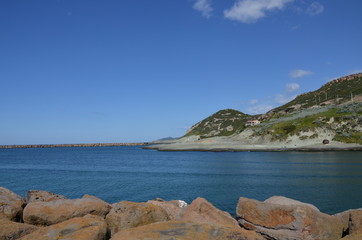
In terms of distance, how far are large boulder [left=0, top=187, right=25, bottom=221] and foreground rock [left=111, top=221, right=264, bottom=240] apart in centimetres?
684

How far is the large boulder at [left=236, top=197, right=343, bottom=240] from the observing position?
36.6 ft

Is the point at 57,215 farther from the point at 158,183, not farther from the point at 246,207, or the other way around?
the point at 158,183

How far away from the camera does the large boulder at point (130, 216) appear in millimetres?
11617

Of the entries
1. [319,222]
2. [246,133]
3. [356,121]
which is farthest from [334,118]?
→ [319,222]

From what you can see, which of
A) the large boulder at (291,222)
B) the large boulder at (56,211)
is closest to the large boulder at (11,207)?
the large boulder at (56,211)

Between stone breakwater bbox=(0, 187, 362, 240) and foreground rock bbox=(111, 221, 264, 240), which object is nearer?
foreground rock bbox=(111, 221, 264, 240)

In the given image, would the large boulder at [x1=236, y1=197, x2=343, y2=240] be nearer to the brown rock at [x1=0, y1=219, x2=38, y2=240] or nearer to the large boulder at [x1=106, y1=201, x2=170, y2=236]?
the large boulder at [x1=106, y1=201, x2=170, y2=236]

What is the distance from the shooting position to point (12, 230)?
10477mm

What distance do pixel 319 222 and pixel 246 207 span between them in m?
3.00

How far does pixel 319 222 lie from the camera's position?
1152 centimetres

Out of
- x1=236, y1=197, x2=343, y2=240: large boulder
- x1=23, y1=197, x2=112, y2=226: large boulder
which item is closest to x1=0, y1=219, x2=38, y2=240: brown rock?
x1=23, y1=197, x2=112, y2=226: large boulder

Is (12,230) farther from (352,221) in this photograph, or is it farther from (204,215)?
(352,221)

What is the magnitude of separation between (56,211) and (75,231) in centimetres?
A: 354

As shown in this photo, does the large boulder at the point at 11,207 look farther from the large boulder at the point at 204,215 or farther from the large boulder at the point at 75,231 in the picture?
the large boulder at the point at 204,215
